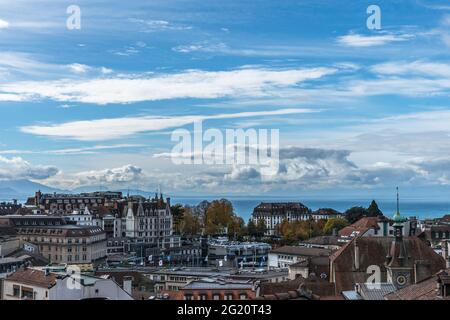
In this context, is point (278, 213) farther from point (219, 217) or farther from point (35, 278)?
point (35, 278)

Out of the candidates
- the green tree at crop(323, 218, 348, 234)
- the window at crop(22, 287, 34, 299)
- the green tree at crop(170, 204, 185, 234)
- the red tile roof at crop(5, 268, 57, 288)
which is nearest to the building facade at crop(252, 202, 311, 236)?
the green tree at crop(170, 204, 185, 234)

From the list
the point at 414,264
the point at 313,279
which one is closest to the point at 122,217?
the point at 313,279

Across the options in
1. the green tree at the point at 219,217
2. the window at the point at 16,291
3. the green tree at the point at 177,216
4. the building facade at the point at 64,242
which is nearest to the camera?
the window at the point at 16,291

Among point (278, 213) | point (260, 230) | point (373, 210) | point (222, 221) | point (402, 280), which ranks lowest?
point (260, 230)

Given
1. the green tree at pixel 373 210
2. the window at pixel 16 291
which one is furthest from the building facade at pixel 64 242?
the green tree at pixel 373 210

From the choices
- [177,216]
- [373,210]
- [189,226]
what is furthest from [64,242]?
[373,210]

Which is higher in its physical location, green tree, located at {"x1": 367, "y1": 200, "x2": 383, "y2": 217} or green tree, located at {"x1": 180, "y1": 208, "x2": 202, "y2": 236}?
green tree, located at {"x1": 367, "y1": 200, "x2": 383, "y2": 217}

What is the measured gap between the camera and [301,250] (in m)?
45.9

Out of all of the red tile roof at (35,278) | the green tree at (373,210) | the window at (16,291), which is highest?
the green tree at (373,210)

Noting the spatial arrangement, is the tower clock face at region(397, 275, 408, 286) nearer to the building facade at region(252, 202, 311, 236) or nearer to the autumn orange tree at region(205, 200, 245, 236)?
the autumn orange tree at region(205, 200, 245, 236)

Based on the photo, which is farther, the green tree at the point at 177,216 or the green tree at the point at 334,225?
the green tree at the point at 177,216

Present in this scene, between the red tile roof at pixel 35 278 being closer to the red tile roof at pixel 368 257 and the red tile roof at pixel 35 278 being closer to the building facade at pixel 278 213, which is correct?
the red tile roof at pixel 368 257

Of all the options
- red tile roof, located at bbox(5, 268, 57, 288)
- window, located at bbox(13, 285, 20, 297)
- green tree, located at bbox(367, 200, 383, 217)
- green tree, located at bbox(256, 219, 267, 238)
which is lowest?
green tree, located at bbox(256, 219, 267, 238)
